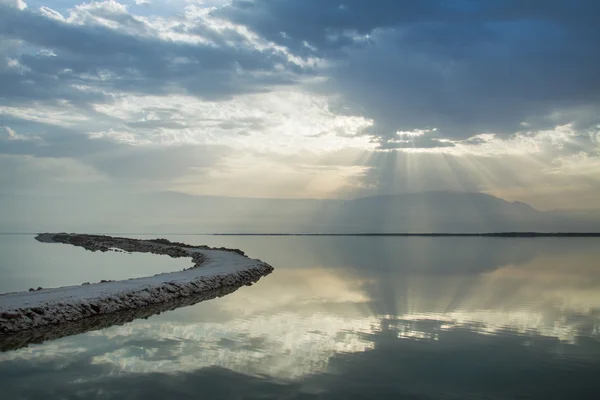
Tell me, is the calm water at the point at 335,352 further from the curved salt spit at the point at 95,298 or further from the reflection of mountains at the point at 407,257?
the reflection of mountains at the point at 407,257

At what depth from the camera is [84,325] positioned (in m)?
16.6

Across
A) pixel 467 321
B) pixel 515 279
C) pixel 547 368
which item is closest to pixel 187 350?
pixel 547 368

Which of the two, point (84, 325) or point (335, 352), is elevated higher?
point (335, 352)

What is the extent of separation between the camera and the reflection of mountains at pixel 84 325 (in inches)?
557

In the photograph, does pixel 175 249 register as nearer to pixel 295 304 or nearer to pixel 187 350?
pixel 295 304

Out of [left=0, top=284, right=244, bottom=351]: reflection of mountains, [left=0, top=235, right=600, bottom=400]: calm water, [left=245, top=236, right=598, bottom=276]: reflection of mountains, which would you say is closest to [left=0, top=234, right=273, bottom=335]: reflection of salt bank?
[left=0, top=284, right=244, bottom=351]: reflection of mountains

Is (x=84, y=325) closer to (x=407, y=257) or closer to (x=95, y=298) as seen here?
(x=95, y=298)

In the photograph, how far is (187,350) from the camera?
41.6 feet

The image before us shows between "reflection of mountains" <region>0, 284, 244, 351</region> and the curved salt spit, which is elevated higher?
the curved salt spit

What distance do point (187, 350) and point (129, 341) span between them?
2223mm

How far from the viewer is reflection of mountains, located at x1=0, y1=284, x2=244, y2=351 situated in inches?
557

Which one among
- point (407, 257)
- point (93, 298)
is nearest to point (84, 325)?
point (93, 298)

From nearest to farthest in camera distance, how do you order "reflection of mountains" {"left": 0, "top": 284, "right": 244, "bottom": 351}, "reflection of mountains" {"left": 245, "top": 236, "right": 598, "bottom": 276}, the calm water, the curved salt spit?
1. the calm water
2. "reflection of mountains" {"left": 0, "top": 284, "right": 244, "bottom": 351}
3. the curved salt spit
4. "reflection of mountains" {"left": 245, "top": 236, "right": 598, "bottom": 276}

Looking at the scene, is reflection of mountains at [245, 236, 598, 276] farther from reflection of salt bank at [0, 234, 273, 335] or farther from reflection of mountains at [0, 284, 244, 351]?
reflection of mountains at [0, 284, 244, 351]
